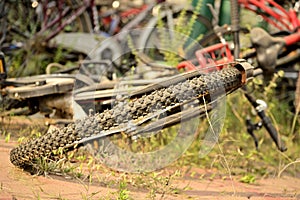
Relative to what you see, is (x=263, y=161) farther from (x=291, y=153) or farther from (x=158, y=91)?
(x=158, y=91)

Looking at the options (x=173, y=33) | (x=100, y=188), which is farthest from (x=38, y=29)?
(x=100, y=188)

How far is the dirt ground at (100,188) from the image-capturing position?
241 centimetres

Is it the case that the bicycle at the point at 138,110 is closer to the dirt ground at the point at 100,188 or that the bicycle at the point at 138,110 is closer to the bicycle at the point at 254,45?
the dirt ground at the point at 100,188

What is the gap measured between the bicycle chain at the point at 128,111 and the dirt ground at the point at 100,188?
124 millimetres

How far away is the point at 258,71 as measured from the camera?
10.6ft

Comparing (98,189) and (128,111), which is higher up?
(128,111)

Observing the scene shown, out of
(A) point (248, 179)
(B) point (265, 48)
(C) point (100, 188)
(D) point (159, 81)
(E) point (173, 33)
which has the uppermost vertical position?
(E) point (173, 33)

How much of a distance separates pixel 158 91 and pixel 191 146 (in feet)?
4.94

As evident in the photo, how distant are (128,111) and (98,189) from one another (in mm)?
432

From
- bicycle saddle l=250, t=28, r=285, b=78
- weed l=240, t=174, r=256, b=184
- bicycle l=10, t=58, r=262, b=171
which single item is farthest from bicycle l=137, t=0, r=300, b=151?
bicycle l=10, t=58, r=262, b=171

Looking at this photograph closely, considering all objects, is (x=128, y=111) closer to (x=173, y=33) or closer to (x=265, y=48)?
(x=265, y=48)

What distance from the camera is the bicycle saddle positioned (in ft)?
12.7

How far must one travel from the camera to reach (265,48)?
3861 millimetres

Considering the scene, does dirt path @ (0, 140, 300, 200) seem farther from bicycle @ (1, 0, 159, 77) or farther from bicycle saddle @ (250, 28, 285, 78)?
bicycle @ (1, 0, 159, 77)
